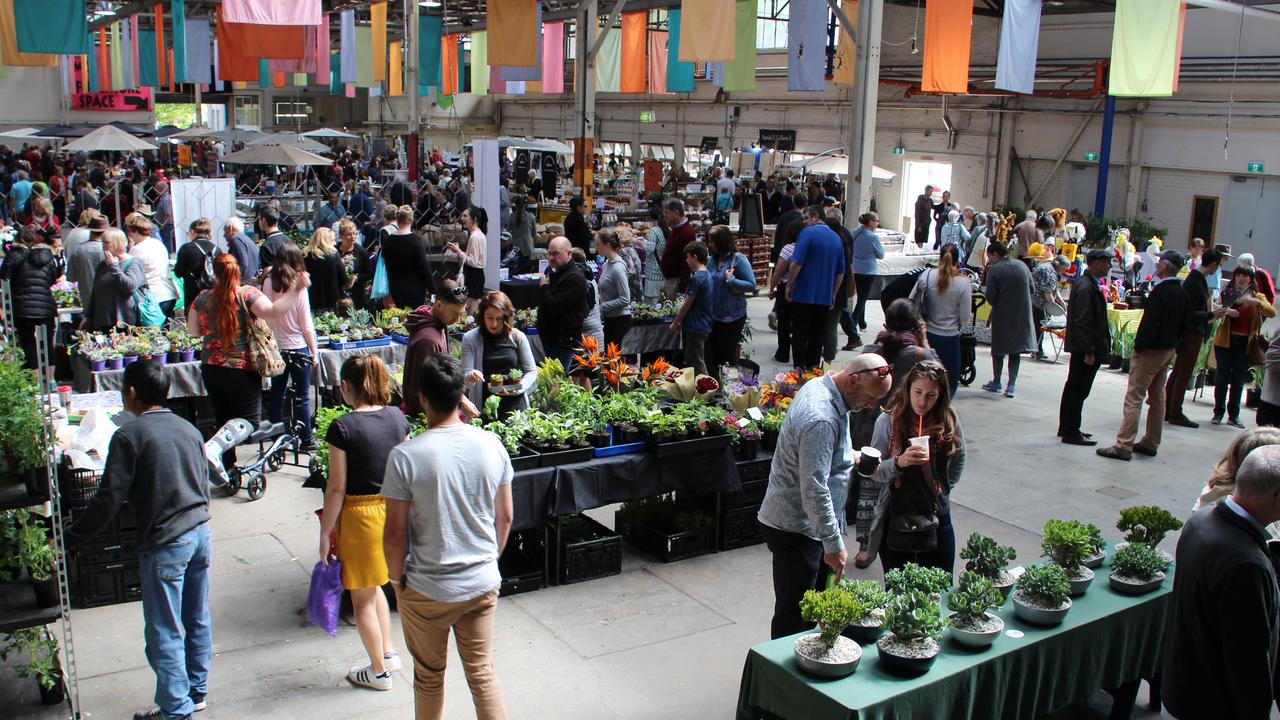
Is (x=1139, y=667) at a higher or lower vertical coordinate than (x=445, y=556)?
lower

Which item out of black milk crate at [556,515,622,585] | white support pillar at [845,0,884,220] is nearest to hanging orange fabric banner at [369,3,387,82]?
white support pillar at [845,0,884,220]

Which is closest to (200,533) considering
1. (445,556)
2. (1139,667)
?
(445,556)

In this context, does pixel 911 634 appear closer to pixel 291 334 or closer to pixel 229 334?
pixel 229 334

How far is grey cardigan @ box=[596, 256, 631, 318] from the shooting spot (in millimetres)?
9008

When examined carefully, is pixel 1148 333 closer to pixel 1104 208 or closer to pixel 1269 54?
pixel 1269 54

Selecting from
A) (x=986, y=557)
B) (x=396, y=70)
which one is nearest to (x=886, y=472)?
(x=986, y=557)

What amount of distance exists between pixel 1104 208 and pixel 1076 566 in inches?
809

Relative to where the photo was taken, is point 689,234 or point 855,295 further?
point 855,295

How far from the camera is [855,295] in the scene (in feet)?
42.0

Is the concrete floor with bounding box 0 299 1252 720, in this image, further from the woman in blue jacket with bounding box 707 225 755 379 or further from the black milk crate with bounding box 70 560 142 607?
the woman in blue jacket with bounding box 707 225 755 379

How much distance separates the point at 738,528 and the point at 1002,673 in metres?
2.87

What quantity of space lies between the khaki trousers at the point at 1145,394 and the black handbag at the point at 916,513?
4.51 meters

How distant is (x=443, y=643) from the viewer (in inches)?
145

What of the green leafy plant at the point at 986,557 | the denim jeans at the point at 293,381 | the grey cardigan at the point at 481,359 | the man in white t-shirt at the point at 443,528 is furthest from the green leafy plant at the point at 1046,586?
the denim jeans at the point at 293,381
